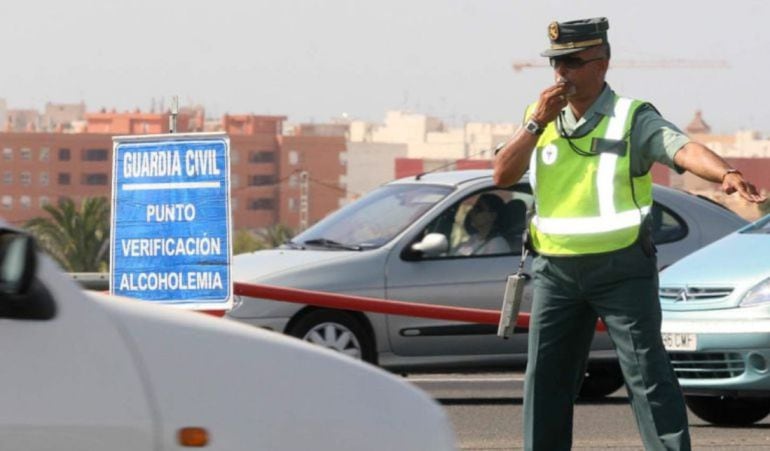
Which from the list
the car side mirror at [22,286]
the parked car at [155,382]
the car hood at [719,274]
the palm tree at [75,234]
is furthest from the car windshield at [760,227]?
the palm tree at [75,234]

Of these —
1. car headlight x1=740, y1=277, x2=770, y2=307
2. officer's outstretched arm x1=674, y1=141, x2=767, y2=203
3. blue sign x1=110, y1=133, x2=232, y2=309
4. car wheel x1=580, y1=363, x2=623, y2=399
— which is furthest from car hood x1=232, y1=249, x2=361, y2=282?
officer's outstretched arm x1=674, y1=141, x2=767, y2=203

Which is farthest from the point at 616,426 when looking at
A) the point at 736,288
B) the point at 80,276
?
the point at 80,276

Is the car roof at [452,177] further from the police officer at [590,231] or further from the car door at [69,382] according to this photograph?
the car door at [69,382]

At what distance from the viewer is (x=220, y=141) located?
1018cm

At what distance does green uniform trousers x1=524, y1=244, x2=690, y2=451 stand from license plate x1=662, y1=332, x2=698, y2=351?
3180 millimetres

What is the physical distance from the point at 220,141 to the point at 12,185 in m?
147

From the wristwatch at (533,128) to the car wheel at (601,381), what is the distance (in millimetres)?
6052

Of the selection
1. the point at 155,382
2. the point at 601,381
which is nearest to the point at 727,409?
the point at 601,381

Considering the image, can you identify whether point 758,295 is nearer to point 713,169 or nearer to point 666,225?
point 666,225

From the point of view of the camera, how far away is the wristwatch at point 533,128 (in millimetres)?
6688

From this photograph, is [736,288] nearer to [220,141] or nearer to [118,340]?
[220,141]

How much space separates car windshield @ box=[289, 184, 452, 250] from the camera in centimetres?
1280

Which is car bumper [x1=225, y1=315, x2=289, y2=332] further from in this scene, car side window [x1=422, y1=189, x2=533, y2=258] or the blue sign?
the blue sign

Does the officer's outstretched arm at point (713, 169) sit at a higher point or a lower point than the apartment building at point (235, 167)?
higher
